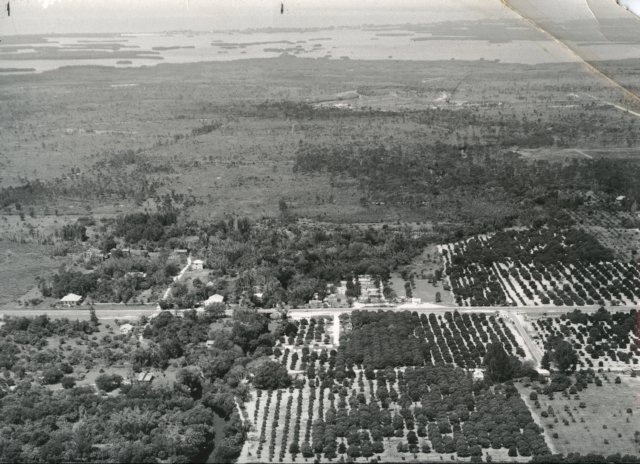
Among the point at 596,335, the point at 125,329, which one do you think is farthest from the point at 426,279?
the point at 125,329

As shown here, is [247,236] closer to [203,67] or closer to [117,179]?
[117,179]

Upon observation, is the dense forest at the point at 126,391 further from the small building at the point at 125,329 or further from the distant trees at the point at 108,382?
the small building at the point at 125,329

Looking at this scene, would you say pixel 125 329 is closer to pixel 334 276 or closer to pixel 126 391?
pixel 126 391

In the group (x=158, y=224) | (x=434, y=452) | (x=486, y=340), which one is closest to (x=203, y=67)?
(x=158, y=224)

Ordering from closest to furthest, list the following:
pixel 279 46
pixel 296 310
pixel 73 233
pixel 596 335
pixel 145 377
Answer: pixel 145 377
pixel 596 335
pixel 296 310
pixel 73 233
pixel 279 46

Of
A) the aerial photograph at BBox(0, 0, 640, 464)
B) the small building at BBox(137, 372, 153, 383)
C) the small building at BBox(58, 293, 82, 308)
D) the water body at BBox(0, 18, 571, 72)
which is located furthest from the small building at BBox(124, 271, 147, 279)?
the water body at BBox(0, 18, 571, 72)

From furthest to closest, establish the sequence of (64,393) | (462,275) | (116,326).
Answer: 1. (462,275)
2. (116,326)
3. (64,393)
